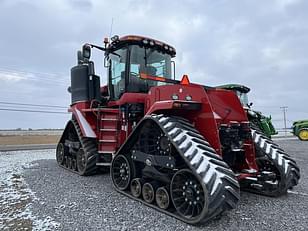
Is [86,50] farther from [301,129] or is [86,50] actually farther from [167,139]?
[301,129]

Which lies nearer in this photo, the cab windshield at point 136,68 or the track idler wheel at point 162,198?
the track idler wheel at point 162,198

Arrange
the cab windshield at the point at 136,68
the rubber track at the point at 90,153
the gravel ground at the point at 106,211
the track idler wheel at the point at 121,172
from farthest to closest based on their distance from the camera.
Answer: the rubber track at the point at 90,153 → the cab windshield at the point at 136,68 → the track idler wheel at the point at 121,172 → the gravel ground at the point at 106,211

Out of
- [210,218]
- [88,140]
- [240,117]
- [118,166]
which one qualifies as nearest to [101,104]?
[88,140]

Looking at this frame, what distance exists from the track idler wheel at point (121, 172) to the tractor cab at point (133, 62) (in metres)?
1.57

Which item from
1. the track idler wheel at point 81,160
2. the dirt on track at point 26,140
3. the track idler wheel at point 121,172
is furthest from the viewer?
the dirt on track at point 26,140

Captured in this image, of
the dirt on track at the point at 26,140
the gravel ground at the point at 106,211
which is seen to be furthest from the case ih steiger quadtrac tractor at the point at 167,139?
the dirt on track at the point at 26,140

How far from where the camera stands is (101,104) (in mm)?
7039

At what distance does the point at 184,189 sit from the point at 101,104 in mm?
4034

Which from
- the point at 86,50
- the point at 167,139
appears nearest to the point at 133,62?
the point at 86,50

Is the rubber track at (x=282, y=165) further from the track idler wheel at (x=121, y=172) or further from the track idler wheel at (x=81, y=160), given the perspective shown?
the track idler wheel at (x=81, y=160)

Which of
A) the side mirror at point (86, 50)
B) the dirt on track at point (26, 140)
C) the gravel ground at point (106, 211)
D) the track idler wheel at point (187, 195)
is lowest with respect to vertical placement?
the gravel ground at point (106, 211)

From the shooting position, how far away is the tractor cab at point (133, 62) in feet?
19.3

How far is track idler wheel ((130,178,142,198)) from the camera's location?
181 inches

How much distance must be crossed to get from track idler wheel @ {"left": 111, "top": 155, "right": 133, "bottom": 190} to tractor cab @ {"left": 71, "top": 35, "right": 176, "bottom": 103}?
1.57 m
